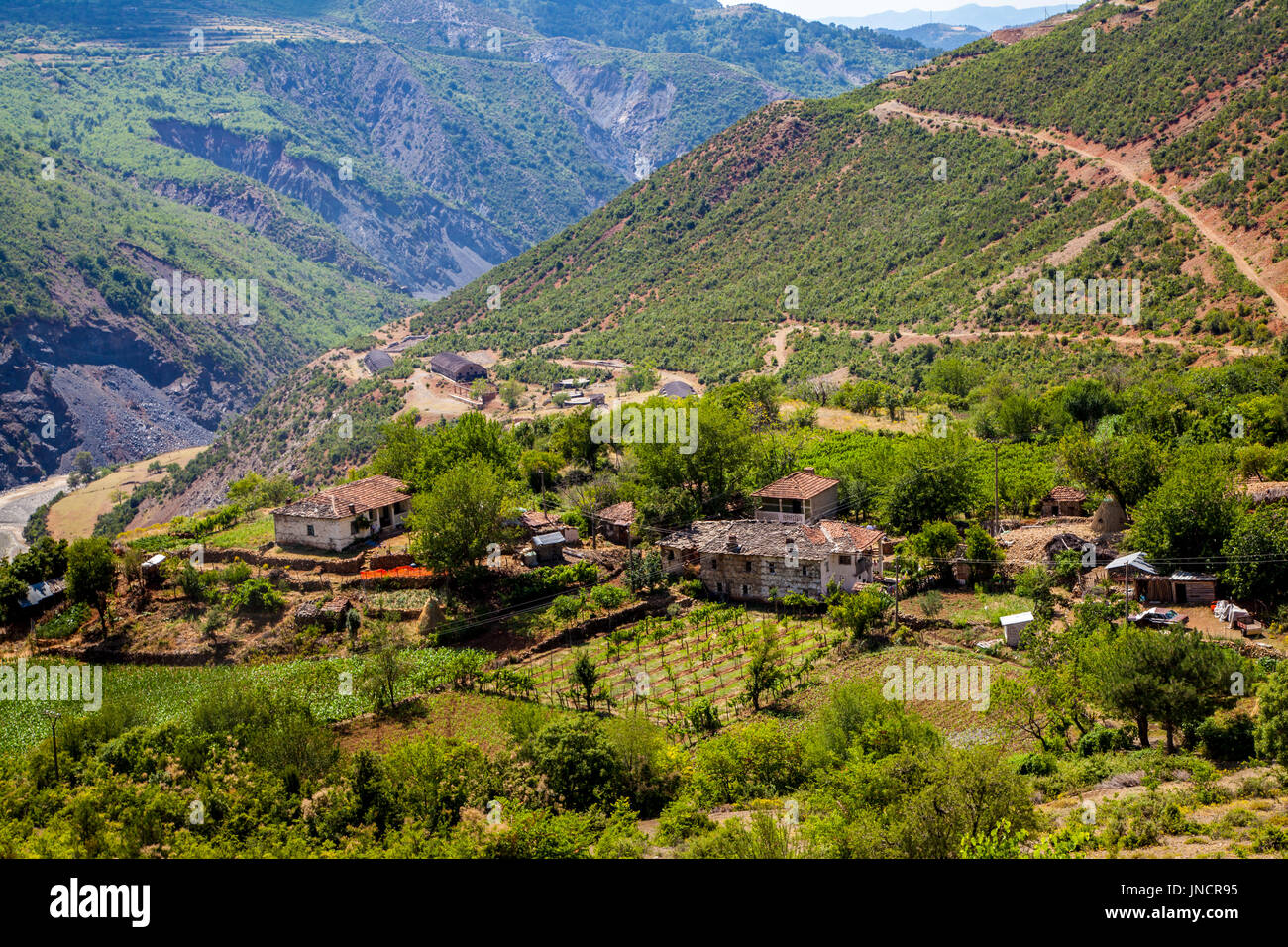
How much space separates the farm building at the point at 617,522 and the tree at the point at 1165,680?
2592 centimetres

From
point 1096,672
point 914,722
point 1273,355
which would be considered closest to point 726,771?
point 914,722

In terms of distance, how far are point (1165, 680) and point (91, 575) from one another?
127 feet

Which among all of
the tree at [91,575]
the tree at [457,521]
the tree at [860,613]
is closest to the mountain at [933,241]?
the tree at [860,613]

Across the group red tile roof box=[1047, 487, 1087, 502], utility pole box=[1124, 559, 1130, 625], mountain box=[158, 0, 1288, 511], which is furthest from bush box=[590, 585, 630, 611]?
mountain box=[158, 0, 1288, 511]

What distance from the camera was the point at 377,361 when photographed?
124 meters

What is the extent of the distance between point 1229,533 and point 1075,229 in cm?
5886

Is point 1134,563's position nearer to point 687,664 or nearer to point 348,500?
point 687,664

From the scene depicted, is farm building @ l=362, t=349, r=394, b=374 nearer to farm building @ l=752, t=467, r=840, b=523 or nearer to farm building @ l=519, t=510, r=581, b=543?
farm building @ l=519, t=510, r=581, b=543

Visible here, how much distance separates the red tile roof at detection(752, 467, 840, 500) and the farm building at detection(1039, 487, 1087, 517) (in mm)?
10022

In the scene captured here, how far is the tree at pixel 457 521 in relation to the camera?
43094 mm

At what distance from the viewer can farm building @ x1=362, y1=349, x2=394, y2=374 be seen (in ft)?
397

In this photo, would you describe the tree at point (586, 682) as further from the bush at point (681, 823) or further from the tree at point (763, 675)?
the bush at point (681, 823)

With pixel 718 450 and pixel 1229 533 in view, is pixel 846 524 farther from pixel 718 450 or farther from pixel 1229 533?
pixel 1229 533
